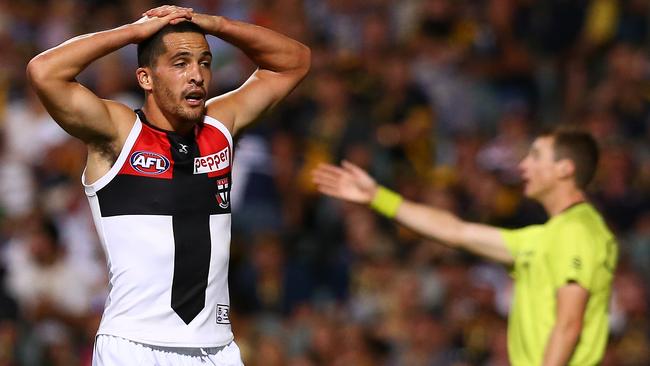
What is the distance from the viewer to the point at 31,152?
1177 cm

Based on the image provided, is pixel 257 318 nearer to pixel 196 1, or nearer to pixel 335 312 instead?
pixel 335 312

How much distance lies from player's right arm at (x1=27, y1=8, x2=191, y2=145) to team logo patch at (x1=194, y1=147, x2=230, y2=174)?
0.40 meters

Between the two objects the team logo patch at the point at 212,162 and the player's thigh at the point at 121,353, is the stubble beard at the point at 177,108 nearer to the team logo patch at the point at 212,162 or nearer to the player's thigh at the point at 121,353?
the team logo patch at the point at 212,162

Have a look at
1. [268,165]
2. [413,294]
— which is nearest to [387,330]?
[413,294]

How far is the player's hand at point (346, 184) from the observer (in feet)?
22.3

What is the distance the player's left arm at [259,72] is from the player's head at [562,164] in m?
1.55

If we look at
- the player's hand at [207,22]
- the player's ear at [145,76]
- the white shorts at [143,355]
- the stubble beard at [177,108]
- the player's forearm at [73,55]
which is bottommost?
the white shorts at [143,355]

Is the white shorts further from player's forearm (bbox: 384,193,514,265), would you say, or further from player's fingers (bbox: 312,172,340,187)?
player's forearm (bbox: 384,193,514,265)

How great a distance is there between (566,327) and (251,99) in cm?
194

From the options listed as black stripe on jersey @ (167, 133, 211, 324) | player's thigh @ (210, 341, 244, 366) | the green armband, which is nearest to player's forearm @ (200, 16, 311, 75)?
black stripe on jersey @ (167, 133, 211, 324)

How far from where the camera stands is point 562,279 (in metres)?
6.47

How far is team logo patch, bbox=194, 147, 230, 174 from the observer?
5441 millimetres

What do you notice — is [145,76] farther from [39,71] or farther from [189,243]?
[189,243]

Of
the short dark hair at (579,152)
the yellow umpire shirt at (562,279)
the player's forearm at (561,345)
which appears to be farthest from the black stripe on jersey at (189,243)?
the short dark hair at (579,152)
